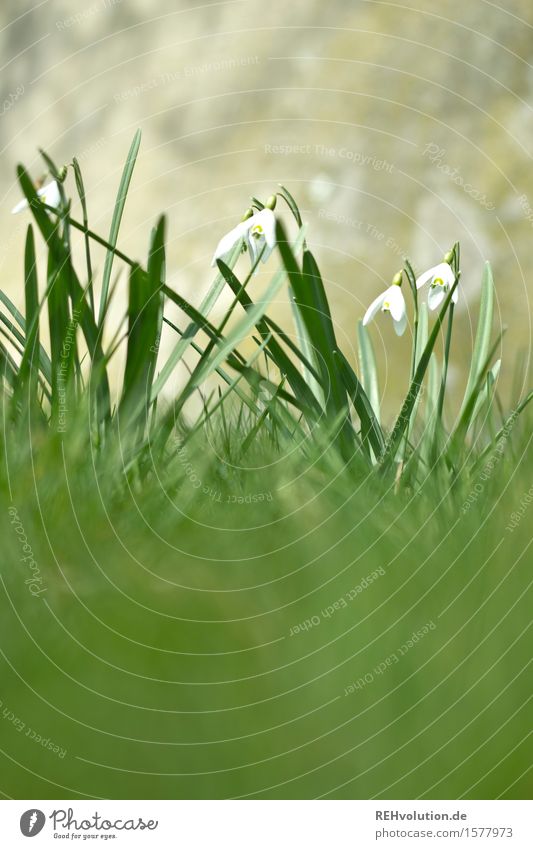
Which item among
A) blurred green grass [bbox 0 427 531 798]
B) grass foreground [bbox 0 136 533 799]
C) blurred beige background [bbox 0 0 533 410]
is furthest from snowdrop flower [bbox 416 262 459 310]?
blurred beige background [bbox 0 0 533 410]

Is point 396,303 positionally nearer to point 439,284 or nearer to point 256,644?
point 439,284

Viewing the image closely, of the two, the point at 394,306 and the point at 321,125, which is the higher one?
the point at 321,125

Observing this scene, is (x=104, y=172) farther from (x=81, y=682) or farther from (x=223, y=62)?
(x=81, y=682)

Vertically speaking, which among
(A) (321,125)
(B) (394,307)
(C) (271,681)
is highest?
(A) (321,125)

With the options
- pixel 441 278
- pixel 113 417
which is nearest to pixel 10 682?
pixel 113 417

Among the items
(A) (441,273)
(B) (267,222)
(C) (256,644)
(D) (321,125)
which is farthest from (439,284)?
(D) (321,125)

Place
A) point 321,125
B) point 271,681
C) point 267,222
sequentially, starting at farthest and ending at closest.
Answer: point 321,125, point 267,222, point 271,681
